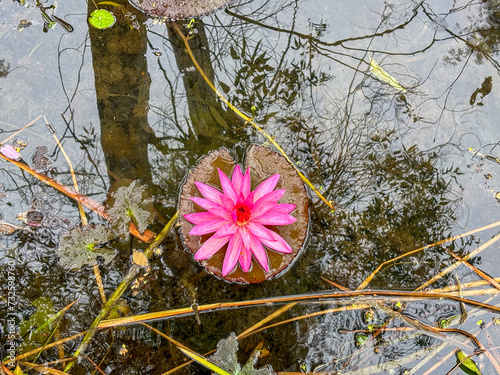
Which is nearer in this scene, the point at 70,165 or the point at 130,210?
the point at 130,210

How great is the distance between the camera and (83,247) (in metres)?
2.51

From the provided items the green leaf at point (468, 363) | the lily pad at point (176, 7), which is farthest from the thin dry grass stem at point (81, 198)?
the green leaf at point (468, 363)

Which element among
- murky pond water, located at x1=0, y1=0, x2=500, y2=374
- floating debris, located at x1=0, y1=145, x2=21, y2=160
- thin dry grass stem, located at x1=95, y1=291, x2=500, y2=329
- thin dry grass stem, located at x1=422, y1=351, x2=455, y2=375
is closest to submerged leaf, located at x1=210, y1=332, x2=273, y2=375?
murky pond water, located at x1=0, y1=0, x2=500, y2=374

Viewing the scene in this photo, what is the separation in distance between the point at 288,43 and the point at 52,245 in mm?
2594

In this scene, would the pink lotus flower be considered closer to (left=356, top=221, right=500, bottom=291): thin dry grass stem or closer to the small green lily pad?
(left=356, top=221, right=500, bottom=291): thin dry grass stem

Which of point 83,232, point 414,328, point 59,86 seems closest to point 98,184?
point 83,232

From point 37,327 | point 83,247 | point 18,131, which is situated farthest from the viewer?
point 18,131

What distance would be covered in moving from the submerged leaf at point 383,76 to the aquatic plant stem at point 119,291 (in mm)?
2113

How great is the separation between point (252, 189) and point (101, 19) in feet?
6.84

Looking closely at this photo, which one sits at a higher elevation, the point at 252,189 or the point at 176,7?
the point at 176,7

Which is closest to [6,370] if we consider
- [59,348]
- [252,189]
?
[59,348]

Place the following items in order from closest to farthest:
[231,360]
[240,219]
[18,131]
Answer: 1. [240,219]
2. [231,360]
3. [18,131]

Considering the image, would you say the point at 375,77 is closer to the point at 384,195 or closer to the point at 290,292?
the point at 384,195

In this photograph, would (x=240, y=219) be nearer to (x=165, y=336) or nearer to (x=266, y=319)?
(x=266, y=319)
